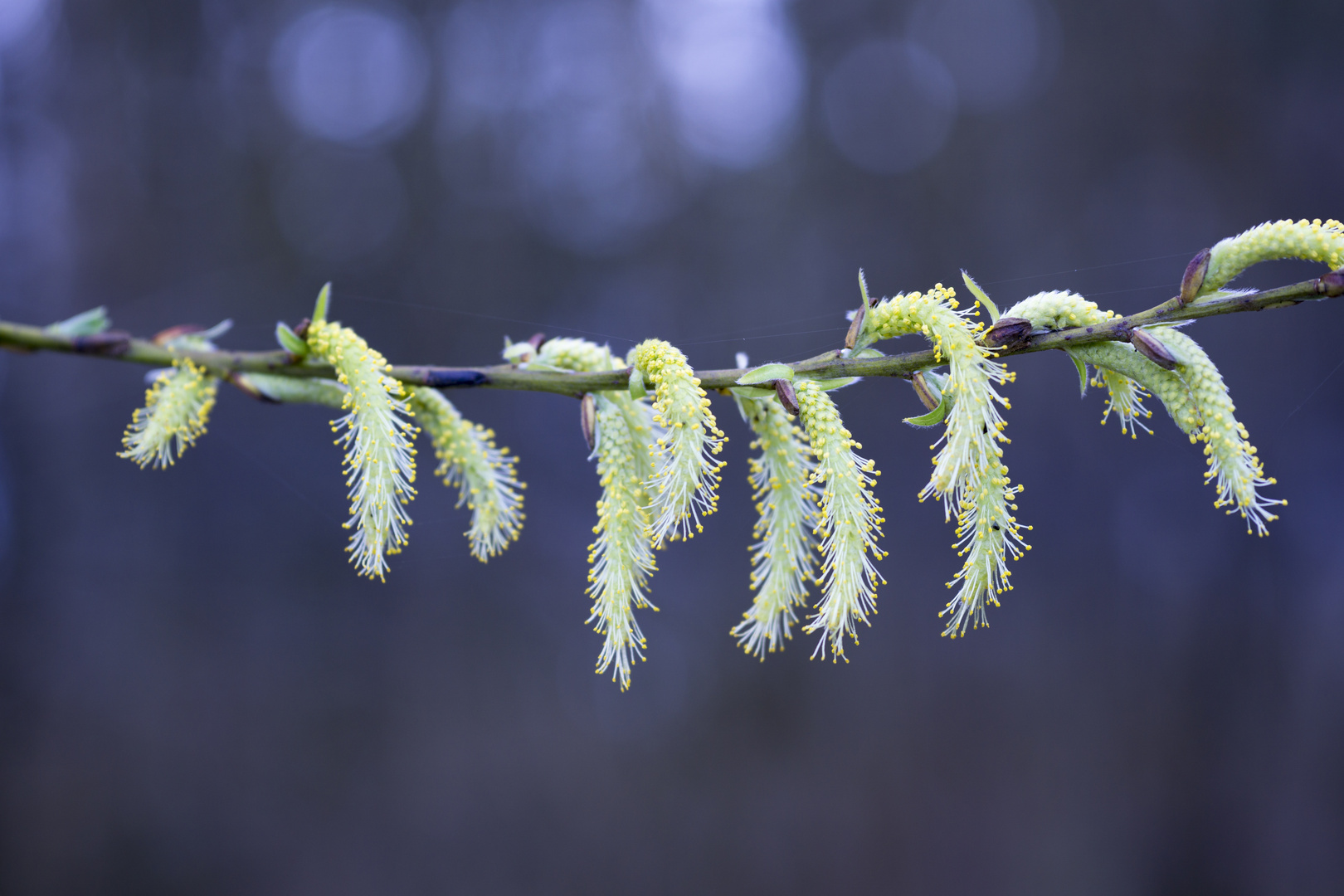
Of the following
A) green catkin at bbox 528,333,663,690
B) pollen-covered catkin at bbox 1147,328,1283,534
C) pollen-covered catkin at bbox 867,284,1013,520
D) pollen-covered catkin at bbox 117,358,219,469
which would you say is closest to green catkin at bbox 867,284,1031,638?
pollen-covered catkin at bbox 867,284,1013,520

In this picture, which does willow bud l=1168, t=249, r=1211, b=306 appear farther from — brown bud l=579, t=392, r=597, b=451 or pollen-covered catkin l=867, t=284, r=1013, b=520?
brown bud l=579, t=392, r=597, b=451

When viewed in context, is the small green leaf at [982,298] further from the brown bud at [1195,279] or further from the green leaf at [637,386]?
the green leaf at [637,386]

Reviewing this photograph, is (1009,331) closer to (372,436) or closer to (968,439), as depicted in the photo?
(968,439)

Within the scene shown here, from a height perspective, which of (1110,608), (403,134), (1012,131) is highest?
(403,134)

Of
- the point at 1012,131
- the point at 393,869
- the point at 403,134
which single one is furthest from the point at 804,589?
the point at 393,869

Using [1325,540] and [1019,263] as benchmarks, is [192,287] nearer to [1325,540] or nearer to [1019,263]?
[1019,263]

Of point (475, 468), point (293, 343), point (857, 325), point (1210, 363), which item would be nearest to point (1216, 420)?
point (1210, 363)

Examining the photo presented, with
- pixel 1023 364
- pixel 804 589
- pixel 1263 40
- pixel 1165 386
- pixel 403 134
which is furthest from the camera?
pixel 403 134
